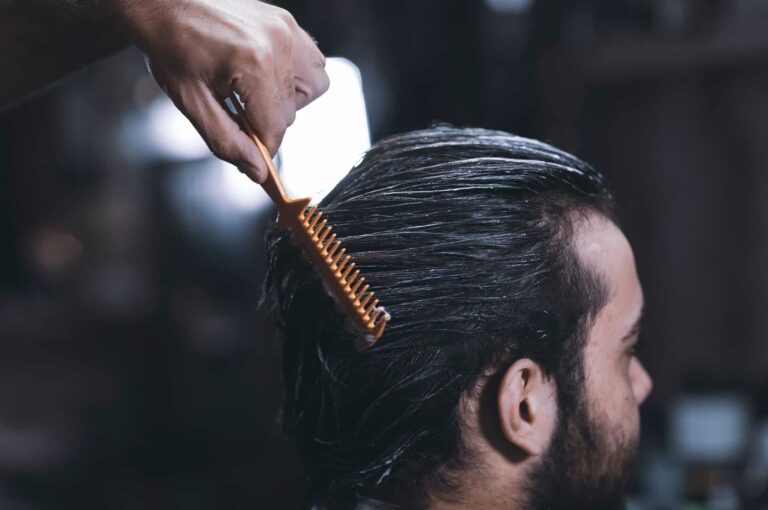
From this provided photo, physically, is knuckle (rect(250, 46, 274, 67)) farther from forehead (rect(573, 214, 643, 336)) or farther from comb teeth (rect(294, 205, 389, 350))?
forehead (rect(573, 214, 643, 336))

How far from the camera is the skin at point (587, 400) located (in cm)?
149

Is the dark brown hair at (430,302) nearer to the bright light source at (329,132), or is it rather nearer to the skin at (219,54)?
the skin at (219,54)

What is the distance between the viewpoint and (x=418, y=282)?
1.45m

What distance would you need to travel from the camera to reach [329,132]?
466 cm

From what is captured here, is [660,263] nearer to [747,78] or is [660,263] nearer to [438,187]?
[747,78]

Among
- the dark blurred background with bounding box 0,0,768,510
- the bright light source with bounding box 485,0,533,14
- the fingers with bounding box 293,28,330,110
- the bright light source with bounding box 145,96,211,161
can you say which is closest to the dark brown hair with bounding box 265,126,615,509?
the fingers with bounding box 293,28,330,110

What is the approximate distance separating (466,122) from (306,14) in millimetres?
1051

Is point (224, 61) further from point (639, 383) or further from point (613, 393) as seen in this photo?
point (639, 383)

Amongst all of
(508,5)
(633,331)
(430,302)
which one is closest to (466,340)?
(430,302)

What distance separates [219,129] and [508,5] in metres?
3.58

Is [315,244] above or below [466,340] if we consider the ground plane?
above

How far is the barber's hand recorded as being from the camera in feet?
→ 3.41

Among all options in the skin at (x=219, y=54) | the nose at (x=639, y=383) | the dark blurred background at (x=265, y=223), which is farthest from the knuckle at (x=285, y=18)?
the dark blurred background at (x=265, y=223)

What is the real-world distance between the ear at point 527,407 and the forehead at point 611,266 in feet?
0.55
